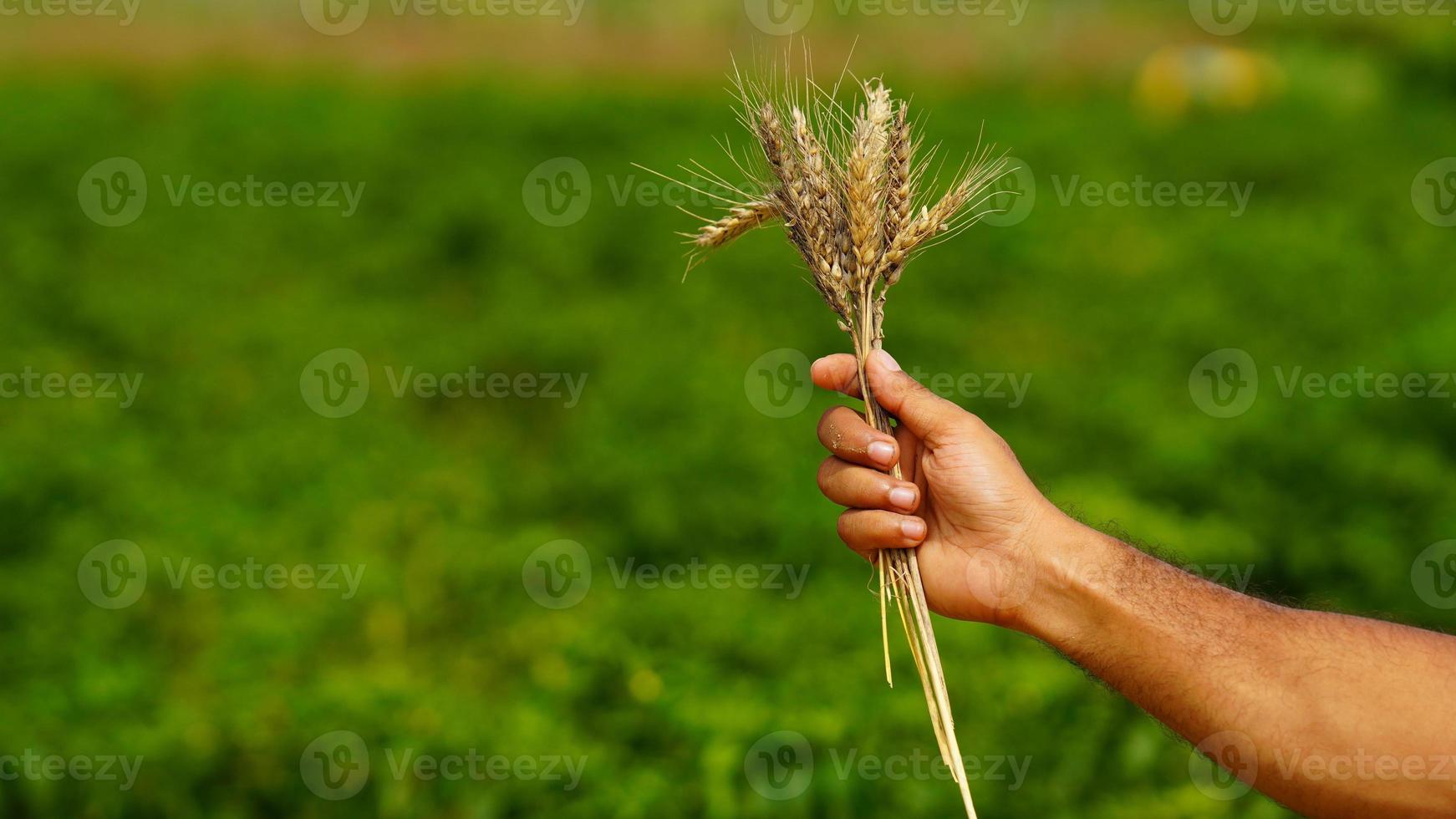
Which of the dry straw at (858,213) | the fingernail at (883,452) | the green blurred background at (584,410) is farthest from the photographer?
the green blurred background at (584,410)

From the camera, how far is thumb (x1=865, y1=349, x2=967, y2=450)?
81.0 inches

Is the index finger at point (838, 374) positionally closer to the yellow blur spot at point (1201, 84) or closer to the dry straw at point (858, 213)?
the dry straw at point (858, 213)

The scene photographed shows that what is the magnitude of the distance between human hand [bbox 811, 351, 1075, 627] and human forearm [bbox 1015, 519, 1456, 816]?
0.04 metres

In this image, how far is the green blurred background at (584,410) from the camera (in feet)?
13.1

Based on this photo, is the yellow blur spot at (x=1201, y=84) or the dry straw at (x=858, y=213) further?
the yellow blur spot at (x=1201, y=84)

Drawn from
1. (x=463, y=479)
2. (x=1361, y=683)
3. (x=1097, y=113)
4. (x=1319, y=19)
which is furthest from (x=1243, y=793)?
(x=1319, y=19)

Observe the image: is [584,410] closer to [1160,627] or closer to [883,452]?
[883,452]

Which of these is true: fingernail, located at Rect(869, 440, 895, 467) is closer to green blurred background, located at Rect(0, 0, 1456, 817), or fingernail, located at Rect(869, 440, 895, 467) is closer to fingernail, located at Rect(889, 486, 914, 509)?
fingernail, located at Rect(889, 486, 914, 509)

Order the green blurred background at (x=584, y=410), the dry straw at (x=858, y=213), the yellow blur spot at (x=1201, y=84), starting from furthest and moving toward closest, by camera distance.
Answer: the yellow blur spot at (x=1201, y=84), the green blurred background at (x=584, y=410), the dry straw at (x=858, y=213)

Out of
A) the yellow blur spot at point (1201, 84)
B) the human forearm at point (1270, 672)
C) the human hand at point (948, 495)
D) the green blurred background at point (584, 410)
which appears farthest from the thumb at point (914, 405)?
the yellow blur spot at point (1201, 84)

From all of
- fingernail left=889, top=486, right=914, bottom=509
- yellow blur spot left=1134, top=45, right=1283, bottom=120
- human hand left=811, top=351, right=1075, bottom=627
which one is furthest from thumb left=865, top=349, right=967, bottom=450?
yellow blur spot left=1134, top=45, right=1283, bottom=120

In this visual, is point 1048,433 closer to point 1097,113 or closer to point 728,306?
point 728,306

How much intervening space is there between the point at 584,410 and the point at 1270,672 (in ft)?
18.4

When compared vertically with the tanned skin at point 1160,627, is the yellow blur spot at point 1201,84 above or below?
above
